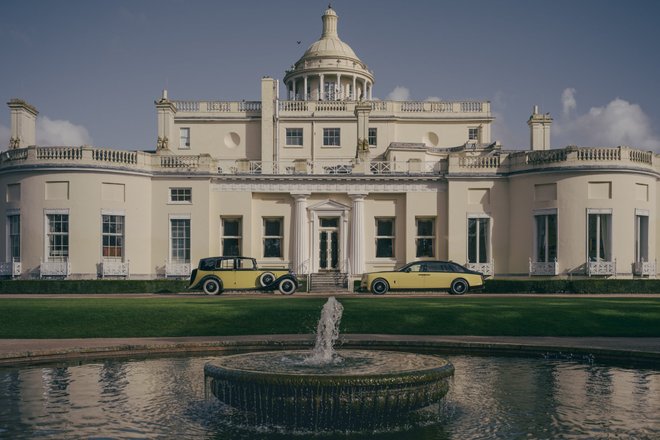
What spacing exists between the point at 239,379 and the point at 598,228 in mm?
30644

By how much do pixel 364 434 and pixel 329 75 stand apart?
57.3 meters

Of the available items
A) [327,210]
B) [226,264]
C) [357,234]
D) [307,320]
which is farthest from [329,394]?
[327,210]

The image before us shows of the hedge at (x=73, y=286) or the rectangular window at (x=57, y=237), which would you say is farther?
the rectangular window at (x=57, y=237)

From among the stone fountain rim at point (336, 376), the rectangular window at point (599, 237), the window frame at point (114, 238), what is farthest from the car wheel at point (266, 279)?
the stone fountain rim at point (336, 376)

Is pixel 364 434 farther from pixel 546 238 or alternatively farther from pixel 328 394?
pixel 546 238

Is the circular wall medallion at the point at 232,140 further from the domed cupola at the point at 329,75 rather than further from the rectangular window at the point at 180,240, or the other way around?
the rectangular window at the point at 180,240

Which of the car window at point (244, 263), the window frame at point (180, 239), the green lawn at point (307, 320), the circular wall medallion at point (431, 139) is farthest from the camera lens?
the circular wall medallion at point (431, 139)

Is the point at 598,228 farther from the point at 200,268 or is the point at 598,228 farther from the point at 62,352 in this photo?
the point at 62,352

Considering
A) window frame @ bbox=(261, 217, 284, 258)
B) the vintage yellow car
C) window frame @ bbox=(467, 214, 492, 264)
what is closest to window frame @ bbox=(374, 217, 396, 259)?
window frame @ bbox=(467, 214, 492, 264)

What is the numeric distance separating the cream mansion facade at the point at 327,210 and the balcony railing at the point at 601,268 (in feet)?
0.17

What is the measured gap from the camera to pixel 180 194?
3975 cm

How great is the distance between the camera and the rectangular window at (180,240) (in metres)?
39.4

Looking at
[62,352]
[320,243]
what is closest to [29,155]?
[320,243]

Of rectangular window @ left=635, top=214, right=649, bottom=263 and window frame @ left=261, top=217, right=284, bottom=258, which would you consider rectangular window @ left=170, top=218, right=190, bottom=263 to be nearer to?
window frame @ left=261, top=217, right=284, bottom=258
